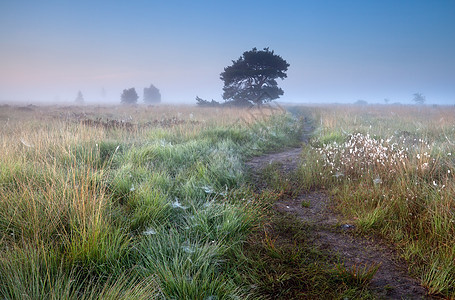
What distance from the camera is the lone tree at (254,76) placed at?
2319 cm

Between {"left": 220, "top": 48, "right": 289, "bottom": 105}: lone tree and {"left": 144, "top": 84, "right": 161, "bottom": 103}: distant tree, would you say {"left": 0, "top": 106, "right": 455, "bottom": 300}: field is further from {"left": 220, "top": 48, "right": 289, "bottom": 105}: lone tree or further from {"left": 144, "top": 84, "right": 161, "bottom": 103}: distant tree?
{"left": 144, "top": 84, "right": 161, "bottom": 103}: distant tree

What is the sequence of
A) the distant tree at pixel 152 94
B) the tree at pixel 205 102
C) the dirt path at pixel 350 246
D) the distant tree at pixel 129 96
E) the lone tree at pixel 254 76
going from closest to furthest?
the dirt path at pixel 350 246
the lone tree at pixel 254 76
the tree at pixel 205 102
the distant tree at pixel 129 96
the distant tree at pixel 152 94

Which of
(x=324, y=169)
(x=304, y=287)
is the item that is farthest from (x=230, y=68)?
(x=304, y=287)

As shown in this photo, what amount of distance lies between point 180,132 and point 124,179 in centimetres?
517

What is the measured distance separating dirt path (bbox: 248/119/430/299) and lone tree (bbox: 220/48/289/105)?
68.6 ft

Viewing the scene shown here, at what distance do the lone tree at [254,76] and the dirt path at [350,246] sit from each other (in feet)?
68.6

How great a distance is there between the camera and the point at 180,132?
8.77 meters

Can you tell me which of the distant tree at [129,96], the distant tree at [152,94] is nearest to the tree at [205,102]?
the distant tree at [129,96]

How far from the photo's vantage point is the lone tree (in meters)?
23.2

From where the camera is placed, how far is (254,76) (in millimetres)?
24469

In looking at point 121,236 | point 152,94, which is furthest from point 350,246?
point 152,94

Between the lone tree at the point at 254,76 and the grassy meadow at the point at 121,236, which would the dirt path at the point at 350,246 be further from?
the lone tree at the point at 254,76

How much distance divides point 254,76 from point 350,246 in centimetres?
2335

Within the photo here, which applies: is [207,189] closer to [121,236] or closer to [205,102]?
[121,236]
